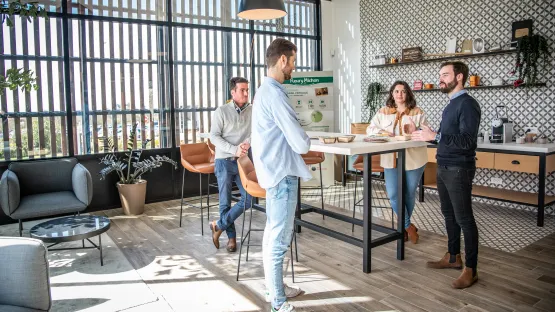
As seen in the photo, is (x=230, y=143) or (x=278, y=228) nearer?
(x=278, y=228)

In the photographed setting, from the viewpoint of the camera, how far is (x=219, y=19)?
7.08 m

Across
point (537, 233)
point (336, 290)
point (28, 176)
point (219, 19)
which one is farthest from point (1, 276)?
point (219, 19)

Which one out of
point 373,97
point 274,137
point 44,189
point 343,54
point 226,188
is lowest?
point 44,189

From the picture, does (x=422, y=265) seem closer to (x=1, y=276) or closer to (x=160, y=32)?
(x=1, y=276)

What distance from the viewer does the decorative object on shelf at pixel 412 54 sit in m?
6.79

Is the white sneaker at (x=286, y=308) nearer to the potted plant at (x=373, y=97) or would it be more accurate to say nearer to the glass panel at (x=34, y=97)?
the glass panel at (x=34, y=97)

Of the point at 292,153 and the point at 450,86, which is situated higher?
the point at 450,86

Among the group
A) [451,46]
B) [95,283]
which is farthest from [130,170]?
[451,46]

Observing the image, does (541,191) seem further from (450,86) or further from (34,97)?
(34,97)

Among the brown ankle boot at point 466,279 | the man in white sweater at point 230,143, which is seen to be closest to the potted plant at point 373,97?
the man in white sweater at point 230,143

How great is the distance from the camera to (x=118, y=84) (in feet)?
20.6

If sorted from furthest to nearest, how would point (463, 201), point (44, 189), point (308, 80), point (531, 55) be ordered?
point (308, 80)
point (531, 55)
point (44, 189)
point (463, 201)

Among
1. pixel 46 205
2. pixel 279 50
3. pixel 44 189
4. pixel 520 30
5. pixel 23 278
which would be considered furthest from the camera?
pixel 520 30

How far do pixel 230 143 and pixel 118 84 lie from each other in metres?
2.73
